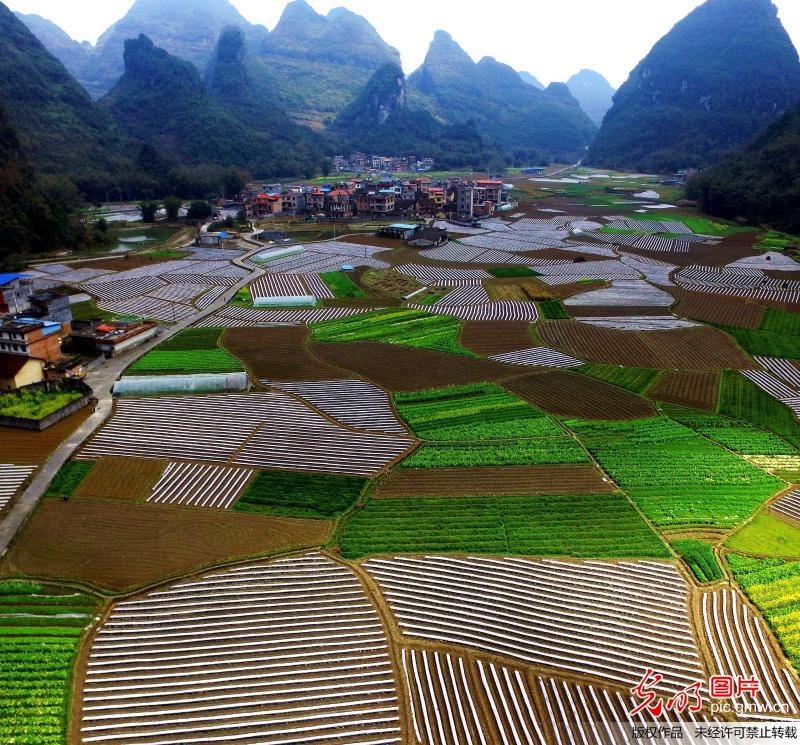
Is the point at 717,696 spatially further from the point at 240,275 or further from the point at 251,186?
the point at 251,186

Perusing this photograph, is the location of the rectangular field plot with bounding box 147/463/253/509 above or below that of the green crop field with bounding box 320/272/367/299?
below

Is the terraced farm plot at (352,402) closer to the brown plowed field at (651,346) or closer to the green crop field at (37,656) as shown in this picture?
the green crop field at (37,656)

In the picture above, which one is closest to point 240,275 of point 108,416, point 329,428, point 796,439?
point 108,416

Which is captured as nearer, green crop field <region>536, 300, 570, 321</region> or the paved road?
the paved road

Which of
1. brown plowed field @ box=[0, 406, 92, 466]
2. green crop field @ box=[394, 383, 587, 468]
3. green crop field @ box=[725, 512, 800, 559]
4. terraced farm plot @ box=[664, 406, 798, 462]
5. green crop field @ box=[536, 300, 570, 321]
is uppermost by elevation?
green crop field @ box=[536, 300, 570, 321]

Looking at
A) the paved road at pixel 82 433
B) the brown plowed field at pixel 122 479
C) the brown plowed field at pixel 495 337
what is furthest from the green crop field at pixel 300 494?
the brown plowed field at pixel 495 337

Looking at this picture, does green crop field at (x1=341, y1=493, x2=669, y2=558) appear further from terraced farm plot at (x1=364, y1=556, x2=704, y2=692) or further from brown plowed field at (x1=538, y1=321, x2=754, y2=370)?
brown plowed field at (x1=538, y1=321, x2=754, y2=370)

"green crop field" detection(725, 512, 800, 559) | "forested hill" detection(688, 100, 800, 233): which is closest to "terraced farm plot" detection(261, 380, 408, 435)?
"green crop field" detection(725, 512, 800, 559)
